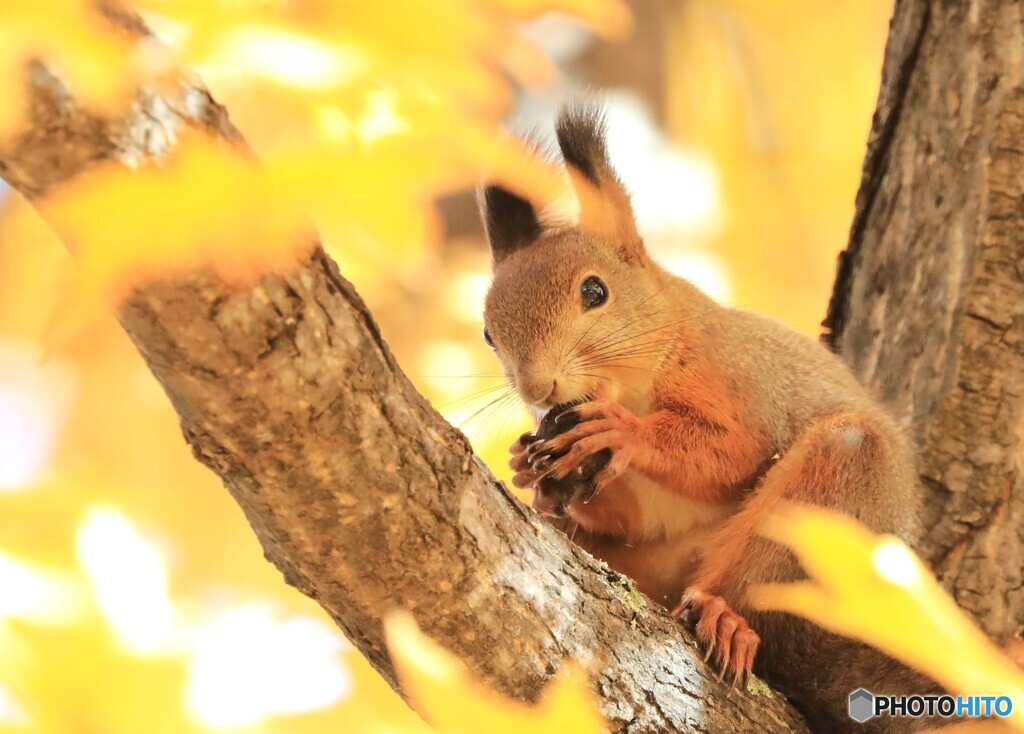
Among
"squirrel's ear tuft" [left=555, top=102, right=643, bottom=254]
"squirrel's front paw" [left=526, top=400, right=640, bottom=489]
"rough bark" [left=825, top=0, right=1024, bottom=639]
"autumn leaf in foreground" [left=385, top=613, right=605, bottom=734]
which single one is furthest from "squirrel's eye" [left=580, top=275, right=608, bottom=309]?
"autumn leaf in foreground" [left=385, top=613, right=605, bottom=734]

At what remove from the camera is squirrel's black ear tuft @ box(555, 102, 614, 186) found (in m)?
2.09

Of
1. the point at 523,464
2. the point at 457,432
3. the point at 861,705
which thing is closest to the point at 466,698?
the point at 457,432

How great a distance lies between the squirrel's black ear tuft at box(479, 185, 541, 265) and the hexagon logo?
3.67ft

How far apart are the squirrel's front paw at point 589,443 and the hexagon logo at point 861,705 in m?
0.57

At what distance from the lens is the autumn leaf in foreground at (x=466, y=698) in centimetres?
137

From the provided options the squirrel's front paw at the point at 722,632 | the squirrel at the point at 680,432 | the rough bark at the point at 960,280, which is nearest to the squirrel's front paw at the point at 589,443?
the squirrel at the point at 680,432

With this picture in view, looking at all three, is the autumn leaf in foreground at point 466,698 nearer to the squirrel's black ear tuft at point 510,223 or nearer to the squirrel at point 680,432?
the squirrel at point 680,432

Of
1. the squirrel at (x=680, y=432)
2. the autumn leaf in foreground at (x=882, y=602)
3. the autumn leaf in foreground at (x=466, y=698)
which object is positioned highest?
the squirrel at (x=680, y=432)

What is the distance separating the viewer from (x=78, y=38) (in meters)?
0.92

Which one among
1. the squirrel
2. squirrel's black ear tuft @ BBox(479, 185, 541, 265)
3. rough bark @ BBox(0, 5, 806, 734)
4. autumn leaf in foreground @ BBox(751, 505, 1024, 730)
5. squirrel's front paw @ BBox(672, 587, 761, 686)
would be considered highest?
squirrel's black ear tuft @ BBox(479, 185, 541, 265)

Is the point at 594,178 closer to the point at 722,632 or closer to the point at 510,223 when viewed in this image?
the point at 510,223

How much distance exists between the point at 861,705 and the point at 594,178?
3.77 feet

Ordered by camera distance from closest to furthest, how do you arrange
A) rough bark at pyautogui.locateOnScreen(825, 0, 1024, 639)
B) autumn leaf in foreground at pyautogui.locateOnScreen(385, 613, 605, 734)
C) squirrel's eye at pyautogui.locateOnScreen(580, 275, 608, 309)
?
1. autumn leaf in foreground at pyautogui.locateOnScreen(385, 613, 605, 734)
2. rough bark at pyautogui.locateOnScreen(825, 0, 1024, 639)
3. squirrel's eye at pyautogui.locateOnScreen(580, 275, 608, 309)

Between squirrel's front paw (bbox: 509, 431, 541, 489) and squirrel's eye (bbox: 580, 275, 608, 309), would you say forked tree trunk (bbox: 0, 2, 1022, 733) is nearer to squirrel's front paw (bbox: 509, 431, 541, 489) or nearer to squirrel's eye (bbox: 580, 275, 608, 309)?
squirrel's front paw (bbox: 509, 431, 541, 489)
